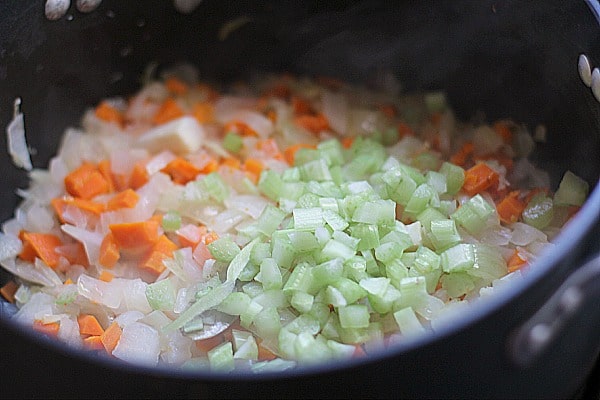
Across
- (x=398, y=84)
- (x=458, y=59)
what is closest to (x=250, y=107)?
(x=398, y=84)

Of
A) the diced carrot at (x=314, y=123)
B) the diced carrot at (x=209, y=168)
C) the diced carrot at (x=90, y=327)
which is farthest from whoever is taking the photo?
the diced carrot at (x=314, y=123)

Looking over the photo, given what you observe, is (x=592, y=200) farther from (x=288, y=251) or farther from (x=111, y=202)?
(x=111, y=202)

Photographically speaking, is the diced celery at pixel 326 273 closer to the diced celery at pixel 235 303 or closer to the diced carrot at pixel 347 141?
the diced celery at pixel 235 303

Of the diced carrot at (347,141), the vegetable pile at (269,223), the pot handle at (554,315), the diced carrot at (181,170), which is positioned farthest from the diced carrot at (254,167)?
the pot handle at (554,315)

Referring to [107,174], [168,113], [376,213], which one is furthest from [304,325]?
[168,113]

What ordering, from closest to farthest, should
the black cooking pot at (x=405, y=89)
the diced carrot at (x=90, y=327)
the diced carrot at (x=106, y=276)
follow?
the black cooking pot at (x=405, y=89), the diced carrot at (x=90, y=327), the diced carrot at (x=106, y=276)
